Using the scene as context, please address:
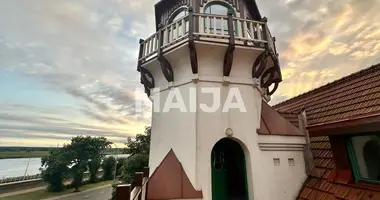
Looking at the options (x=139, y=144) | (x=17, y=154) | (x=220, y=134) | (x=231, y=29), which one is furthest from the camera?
(x=17, y=154)

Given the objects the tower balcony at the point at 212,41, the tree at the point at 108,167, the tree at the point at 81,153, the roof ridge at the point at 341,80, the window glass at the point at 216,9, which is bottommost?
the tree at the point at 108,167

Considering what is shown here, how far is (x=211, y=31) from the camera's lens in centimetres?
434

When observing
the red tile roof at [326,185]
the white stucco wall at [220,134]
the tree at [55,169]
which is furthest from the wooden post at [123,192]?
the tree at [55,169]

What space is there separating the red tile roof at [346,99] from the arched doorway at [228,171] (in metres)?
1.89

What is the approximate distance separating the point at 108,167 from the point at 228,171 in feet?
166

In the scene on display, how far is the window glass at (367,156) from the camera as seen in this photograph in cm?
276

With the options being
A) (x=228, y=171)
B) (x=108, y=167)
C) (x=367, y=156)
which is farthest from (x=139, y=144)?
(x=108, y=167)

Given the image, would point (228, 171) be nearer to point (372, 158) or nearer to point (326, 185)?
point (326, 185)

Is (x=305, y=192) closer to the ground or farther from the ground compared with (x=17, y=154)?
farther from the ground

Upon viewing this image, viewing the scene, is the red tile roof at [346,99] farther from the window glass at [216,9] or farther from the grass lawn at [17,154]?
the grass lawn at [17,154]

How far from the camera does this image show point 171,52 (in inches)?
178

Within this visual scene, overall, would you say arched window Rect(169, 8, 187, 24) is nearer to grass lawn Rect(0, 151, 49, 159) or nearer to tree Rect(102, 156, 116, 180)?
tree Rect(102, 156, 116, 180)

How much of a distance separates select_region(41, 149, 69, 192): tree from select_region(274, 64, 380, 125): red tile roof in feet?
131

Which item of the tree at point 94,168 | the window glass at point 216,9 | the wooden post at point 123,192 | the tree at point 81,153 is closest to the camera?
the wooden post at point 123,192
